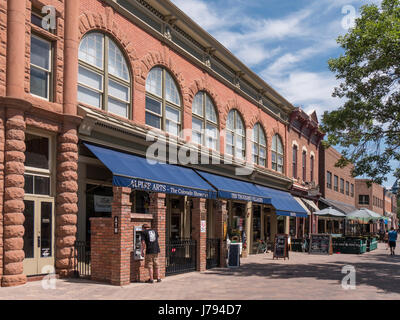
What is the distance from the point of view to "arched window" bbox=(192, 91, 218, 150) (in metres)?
22.1

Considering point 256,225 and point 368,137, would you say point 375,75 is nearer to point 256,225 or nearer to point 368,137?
point 368,137

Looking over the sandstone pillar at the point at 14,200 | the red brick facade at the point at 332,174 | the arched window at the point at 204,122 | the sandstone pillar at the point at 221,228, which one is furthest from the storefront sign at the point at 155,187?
the red brick facade at the point at 332,174

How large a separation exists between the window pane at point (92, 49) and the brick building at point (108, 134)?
52mm

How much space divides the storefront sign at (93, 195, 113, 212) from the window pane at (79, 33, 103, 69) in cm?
468

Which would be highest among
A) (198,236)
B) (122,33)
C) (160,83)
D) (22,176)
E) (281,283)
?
(122,33)

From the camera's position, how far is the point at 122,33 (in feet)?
55.0

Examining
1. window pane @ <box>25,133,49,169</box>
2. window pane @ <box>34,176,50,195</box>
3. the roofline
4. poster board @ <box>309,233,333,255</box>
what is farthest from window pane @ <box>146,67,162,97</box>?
poster board @ <box>309,233,333,255</box>

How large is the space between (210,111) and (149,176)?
9.24 metres

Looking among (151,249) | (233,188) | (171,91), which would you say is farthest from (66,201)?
(233,188)

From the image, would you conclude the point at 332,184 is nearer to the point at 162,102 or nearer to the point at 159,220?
the point at 162,102

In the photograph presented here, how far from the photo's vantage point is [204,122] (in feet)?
74.6

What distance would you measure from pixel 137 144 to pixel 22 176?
5.65m
